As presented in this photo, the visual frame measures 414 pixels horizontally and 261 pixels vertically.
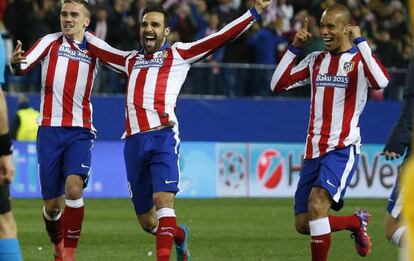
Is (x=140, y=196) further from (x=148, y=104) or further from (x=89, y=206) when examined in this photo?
(x=89, y=206)

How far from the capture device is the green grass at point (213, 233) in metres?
12.3

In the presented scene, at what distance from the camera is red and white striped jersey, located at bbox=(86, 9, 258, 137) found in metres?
10.2

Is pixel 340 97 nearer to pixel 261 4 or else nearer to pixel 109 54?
pixel 261 4

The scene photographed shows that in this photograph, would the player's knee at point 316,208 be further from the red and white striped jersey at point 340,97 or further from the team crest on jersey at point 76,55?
the team crest on jersey at point 76,55

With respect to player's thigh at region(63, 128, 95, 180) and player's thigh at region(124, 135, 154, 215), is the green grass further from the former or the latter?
player's thigh at region(124, 135, 154, 215)

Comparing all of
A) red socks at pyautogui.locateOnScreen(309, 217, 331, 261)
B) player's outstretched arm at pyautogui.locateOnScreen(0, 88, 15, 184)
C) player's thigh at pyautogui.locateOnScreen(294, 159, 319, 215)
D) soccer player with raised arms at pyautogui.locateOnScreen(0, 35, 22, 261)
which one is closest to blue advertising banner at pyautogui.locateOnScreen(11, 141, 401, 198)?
player's thigh at pyautogui.locateOnScreen(294, 159, 319, 215)

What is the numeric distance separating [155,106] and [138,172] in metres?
0.60

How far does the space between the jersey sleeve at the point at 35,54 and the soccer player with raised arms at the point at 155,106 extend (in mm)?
732

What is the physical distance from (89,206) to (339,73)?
997cm

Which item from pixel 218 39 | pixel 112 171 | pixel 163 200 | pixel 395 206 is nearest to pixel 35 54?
pixel 218 39

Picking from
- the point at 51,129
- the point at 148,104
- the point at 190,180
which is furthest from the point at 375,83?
the point at 190,180

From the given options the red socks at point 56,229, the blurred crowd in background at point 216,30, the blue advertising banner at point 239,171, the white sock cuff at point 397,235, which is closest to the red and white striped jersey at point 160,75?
the red socks at point 56,229

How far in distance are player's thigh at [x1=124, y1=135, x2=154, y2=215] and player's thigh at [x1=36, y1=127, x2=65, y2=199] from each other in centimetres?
83

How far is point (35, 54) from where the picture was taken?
428 inches
